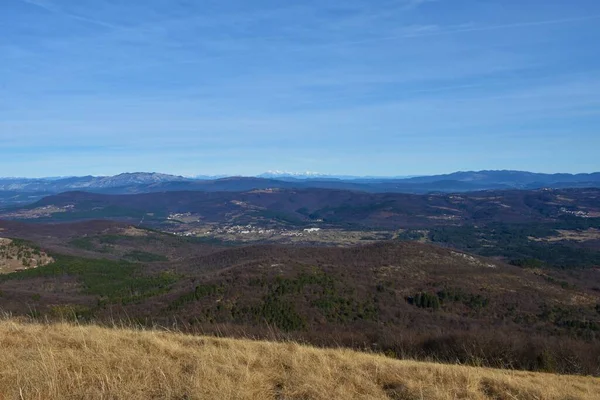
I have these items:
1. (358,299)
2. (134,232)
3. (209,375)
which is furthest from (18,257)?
(209,375)

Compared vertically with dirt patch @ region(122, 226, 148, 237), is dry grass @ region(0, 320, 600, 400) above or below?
above

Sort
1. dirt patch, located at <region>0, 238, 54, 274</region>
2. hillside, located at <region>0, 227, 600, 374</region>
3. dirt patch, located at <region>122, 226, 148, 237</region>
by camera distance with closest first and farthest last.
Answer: hillside, located at <region>0, 227, 600, 374</region>
dirt patch, located at <region>0, 238, 54, 274</region>
dirt patch, located at <region>122, 226, 148, 237</region>

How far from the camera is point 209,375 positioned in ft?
25.6

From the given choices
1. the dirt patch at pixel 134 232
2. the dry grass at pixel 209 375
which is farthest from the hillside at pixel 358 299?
the dirt patch at pixel 134 232

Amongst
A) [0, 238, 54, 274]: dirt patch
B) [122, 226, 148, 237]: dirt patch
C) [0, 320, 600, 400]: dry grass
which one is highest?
[0, 320, 600, 400]: dry grass

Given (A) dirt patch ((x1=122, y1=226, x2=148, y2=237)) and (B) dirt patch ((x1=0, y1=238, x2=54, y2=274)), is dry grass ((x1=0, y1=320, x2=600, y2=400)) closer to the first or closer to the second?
(B) dirt patch ((x1=0, y1=238, x2=54, y2=274))

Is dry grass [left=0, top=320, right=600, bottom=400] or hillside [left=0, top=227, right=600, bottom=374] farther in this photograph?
hillside [left=0, top=227, right=600, bottom=374]

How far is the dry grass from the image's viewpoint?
23.7 ft

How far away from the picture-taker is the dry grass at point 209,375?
7.23 meters

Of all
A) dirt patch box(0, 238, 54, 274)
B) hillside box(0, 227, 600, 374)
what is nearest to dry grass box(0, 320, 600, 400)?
hillside box(0, 227, 600, 374)

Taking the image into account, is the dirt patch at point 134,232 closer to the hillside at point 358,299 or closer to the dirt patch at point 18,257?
the dirt patch at point 18,257

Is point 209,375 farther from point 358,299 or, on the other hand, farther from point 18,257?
point 18,257

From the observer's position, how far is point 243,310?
4462cm

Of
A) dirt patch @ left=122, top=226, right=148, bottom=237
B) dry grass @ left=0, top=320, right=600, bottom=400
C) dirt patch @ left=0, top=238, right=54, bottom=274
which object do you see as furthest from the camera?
dirt patch @ left=122, top=226, right=148, bottom=237
